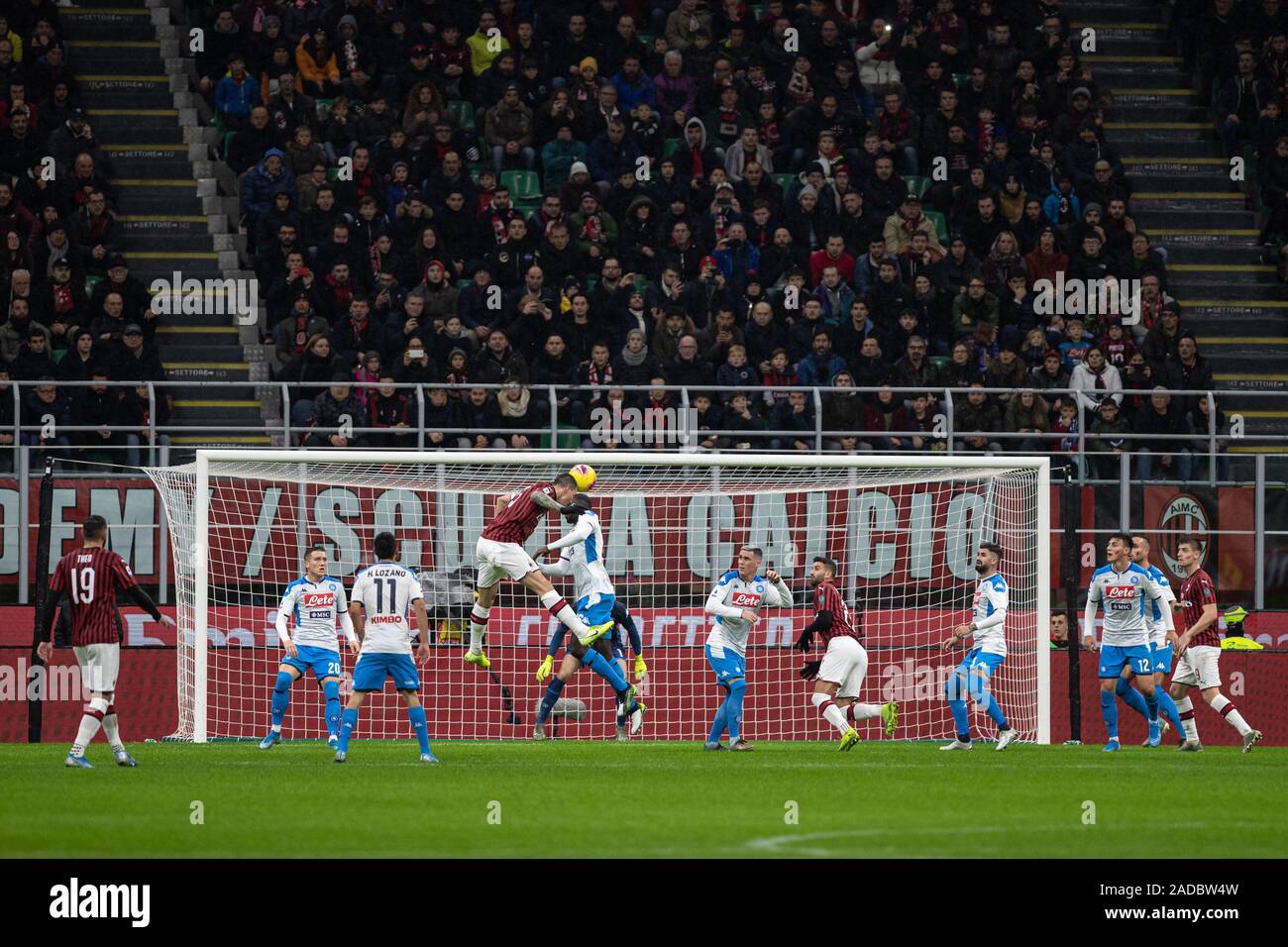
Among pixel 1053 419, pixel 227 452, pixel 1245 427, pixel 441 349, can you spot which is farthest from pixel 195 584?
pixel 1245 427

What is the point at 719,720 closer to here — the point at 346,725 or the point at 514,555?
the point at 514,555

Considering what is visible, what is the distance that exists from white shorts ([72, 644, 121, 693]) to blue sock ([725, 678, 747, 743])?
17.0 feet

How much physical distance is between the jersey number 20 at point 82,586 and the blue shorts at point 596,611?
4.83 meters

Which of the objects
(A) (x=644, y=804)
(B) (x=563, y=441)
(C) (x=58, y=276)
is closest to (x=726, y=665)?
(B) (x=563, y=441)

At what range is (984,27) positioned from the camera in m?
27.4

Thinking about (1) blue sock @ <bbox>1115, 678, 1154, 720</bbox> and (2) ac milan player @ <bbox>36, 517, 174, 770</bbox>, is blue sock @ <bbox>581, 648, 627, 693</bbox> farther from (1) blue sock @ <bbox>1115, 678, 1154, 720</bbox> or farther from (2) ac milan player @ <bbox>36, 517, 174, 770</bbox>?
(1) blue sock @ <bbox>1115, 678, 1154, 720</bbox>

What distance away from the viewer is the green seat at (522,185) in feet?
80.5

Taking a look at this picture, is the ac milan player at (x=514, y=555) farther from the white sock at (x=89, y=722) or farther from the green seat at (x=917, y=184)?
the green seat at (x=917, y=184)

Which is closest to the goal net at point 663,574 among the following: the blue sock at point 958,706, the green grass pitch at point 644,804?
the blue sock at point 958,706

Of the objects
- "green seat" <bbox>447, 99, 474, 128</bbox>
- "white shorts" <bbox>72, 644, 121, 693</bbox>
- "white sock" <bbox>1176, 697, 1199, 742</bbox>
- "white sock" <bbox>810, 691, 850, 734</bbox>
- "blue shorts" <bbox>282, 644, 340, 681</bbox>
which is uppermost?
"green seat" <bbox>447, 99, 474, 128</bbox>

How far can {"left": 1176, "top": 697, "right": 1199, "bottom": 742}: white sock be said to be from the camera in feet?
56.7

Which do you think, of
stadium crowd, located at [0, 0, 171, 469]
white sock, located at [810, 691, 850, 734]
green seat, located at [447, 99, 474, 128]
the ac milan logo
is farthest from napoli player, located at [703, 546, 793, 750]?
green seat, located at [447, 99, 474, 128]

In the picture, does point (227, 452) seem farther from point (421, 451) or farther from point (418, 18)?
point (418, 18)

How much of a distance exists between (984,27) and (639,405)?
30.9 ft
